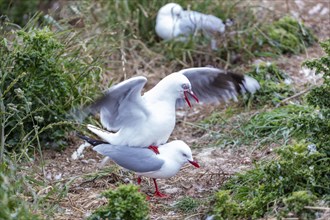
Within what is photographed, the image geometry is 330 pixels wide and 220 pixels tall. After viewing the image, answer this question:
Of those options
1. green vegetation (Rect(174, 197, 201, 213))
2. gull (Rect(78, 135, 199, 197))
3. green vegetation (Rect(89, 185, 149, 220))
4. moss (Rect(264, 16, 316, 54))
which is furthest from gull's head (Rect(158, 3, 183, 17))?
green vegetation (Rect(89, 185, 149, 220))

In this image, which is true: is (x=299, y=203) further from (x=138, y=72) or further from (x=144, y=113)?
(x=138, y=72)

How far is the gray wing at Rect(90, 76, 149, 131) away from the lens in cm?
455

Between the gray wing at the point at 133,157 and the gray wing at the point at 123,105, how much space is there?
0.17 meters

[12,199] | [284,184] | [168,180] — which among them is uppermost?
[12,199]

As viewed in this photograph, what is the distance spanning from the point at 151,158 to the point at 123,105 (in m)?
0.38

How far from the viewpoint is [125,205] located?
3.75 m

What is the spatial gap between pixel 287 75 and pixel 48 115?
7.17 feet

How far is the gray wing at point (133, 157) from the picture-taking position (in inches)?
181

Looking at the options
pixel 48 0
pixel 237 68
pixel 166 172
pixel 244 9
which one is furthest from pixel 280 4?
pixel 166 172

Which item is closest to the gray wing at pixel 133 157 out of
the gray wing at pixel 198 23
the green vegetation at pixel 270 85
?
the green vegetation at pixel 270 85

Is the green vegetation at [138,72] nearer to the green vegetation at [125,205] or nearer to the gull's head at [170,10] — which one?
the green vegetation at [125,205]

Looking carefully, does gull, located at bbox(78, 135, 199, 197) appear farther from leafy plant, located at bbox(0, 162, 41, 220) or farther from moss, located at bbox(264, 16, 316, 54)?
moss, located at bbox(264, 16, 316, 54)

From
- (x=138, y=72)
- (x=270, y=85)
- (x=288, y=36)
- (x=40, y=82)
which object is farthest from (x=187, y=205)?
(x=288, y=36)

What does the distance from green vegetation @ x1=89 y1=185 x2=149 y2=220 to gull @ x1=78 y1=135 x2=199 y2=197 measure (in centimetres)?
80
